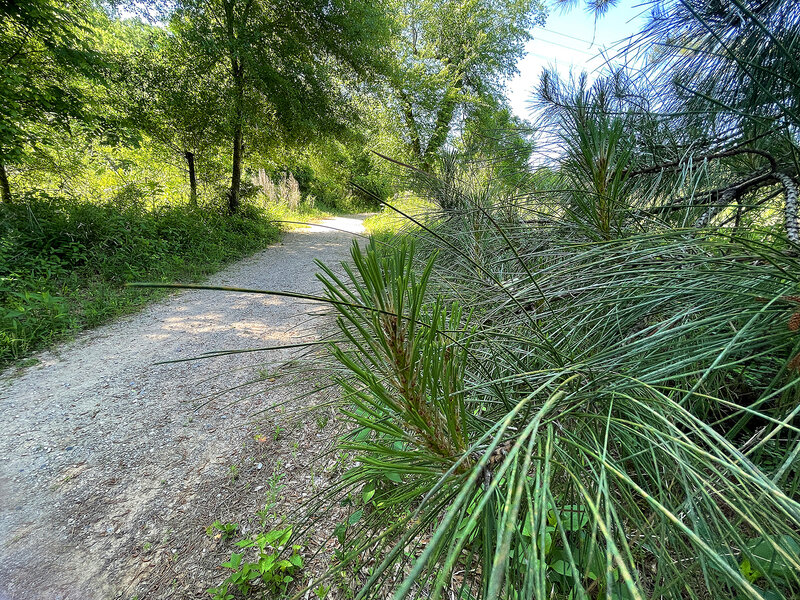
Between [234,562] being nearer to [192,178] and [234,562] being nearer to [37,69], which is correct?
[37,69]

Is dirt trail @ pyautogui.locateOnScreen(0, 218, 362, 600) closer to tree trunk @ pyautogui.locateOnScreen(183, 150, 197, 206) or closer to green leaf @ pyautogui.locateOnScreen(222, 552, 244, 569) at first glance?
green leaf @ pyautogui.locateOnScreen(222, 552, 244, 569)

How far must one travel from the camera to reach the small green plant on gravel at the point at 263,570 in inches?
46.5

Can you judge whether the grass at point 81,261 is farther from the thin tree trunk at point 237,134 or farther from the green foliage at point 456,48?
the green foliage at point 456,48

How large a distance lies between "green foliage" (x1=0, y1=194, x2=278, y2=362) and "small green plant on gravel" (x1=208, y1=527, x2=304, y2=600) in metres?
3.12

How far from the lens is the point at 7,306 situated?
10.4 feet

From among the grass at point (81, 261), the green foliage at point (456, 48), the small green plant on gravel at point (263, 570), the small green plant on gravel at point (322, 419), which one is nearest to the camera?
the small green plant on gravel at point (263, 570)

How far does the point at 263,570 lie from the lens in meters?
1.16

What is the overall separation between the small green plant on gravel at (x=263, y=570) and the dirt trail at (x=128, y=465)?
105mm

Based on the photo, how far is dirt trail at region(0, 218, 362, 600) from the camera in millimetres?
1310

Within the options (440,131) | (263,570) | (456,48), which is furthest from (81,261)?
(456,48)

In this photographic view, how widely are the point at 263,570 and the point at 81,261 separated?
526 centimetres

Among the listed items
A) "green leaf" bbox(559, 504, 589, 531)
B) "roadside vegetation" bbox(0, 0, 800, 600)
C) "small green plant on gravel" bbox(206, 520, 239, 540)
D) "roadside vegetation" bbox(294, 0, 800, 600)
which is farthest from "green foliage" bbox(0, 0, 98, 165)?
"green leaf" bbox(559, 504, 589, 531)

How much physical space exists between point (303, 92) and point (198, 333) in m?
6.28

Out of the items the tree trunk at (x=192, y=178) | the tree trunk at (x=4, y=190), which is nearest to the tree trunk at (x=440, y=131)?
the tree trunk at (x=192, y=178)
